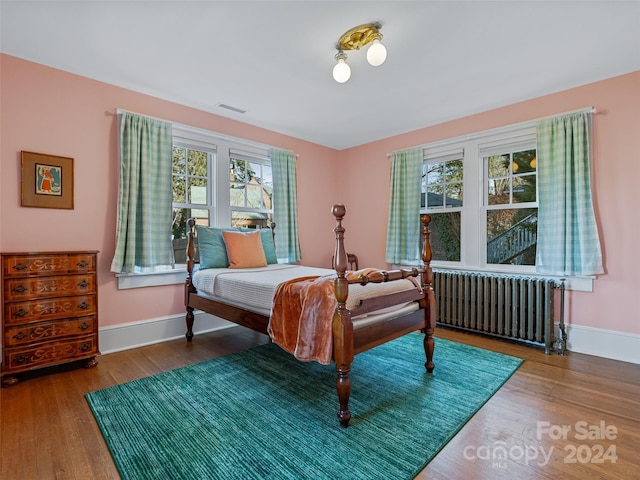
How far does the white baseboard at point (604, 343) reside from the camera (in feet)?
8.82

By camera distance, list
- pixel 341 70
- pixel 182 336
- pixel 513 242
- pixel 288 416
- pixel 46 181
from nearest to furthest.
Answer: pixel 288 416, pixel 341 70, pixel 46 181, pixel 182 336, pixel 513 242

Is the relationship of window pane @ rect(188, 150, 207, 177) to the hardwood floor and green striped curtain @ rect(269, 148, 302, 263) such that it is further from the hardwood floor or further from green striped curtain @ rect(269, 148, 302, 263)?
the hardwood floor

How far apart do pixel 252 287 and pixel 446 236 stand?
274 centimetres

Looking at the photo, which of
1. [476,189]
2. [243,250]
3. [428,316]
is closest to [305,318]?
[428,316]

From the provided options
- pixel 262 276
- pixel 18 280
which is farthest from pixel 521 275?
pixel 18 280

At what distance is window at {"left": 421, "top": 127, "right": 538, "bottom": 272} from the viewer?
339cm

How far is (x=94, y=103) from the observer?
2840 mm

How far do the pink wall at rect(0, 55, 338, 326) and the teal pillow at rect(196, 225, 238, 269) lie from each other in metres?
0.52

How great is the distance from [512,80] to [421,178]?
145 centimetres

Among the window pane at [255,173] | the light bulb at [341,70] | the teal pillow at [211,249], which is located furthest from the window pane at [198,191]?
the light bulb at [341,70]

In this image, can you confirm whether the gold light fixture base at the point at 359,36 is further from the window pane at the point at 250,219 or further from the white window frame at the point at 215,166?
the window pane at the point at 250,219

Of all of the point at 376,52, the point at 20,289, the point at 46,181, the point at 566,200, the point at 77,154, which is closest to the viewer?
the point at 376,52

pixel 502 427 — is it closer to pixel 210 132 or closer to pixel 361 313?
pixel 361 313

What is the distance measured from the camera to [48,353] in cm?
237
